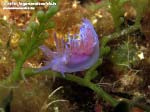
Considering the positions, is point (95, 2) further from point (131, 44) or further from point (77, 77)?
point (77, 77)

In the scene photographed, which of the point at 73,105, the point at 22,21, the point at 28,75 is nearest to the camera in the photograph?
the point at 28,75

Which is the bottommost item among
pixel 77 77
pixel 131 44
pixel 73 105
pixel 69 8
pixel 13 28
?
pixel 73 105

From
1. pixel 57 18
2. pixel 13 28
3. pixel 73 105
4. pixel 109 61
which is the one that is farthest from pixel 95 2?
pixel 73 105

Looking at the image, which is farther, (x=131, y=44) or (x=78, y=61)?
(x=131, y=44)

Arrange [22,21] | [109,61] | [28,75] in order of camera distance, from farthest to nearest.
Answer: [22,21] → [109,61] → [28,75]

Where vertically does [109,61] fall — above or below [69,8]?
below
